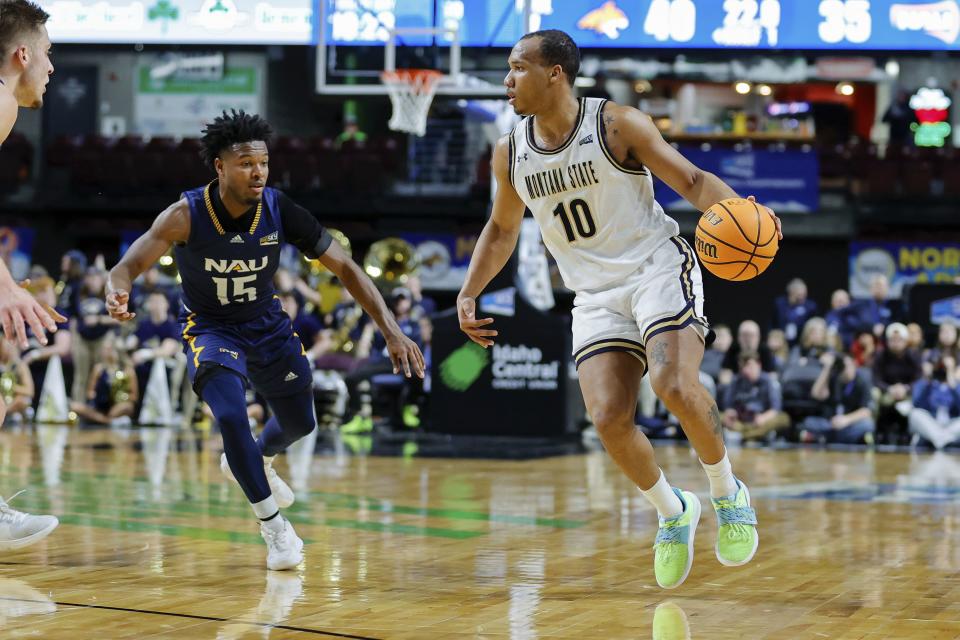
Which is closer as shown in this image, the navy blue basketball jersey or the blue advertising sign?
the navy blue basketball jersey

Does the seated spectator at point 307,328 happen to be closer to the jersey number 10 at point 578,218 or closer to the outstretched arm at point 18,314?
the jersey number 10 at point 578,218

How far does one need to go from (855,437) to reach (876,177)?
30.3 ft

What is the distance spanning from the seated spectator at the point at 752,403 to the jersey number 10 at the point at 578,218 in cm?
835

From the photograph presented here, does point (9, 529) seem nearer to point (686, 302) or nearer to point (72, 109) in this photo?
A: point (686, 302)

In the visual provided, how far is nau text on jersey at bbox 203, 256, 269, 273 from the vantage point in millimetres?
5734

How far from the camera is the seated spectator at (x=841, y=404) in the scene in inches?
513

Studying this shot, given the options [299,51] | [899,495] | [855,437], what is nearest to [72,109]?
[299,51]

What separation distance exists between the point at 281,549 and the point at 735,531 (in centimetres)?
180

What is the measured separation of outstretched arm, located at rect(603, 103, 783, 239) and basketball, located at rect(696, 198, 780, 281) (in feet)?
0.17

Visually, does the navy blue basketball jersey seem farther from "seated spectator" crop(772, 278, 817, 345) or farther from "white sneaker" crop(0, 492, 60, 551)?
"seated spectator" crop(772, 278, 817, 345)

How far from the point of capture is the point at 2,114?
4367mm

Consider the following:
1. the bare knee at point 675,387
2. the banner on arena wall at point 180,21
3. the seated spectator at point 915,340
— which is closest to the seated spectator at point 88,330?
the banner on arena wall at point 180,21

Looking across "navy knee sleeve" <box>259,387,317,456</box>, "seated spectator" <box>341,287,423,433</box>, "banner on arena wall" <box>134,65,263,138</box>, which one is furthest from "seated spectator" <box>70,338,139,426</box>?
"banner on arena wall" <box>134,65,263,138</box>

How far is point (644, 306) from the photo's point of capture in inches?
196
